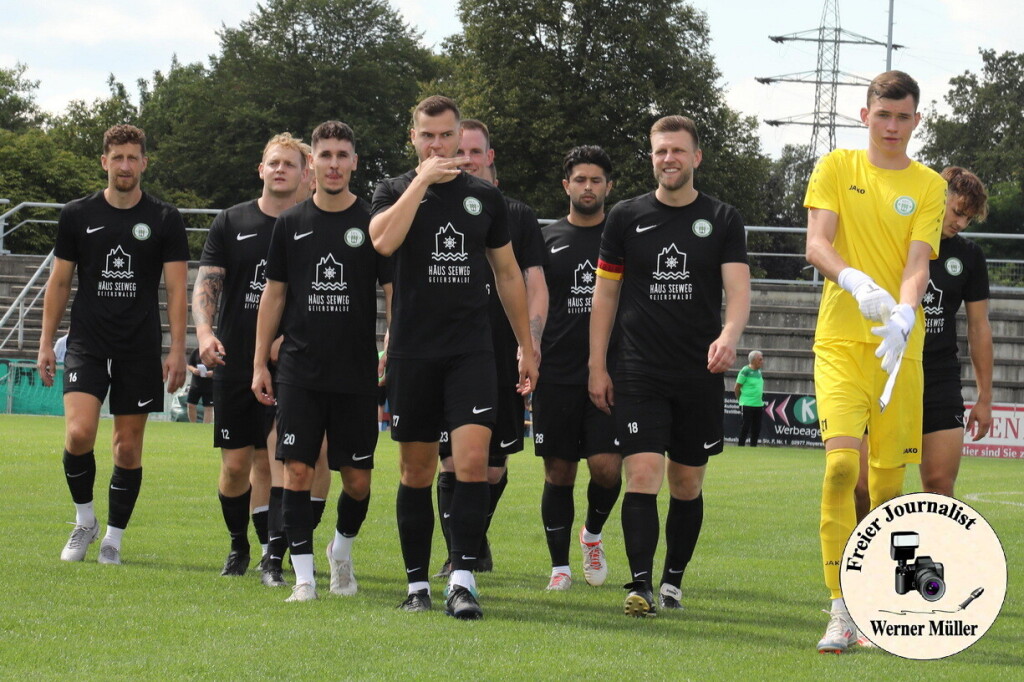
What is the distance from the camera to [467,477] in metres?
6.73

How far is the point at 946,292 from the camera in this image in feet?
→ 26.2

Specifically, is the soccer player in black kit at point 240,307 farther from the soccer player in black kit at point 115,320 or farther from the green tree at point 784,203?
the green tree at point 784,203

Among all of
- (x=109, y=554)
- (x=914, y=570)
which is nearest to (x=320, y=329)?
(x=109, y=554)

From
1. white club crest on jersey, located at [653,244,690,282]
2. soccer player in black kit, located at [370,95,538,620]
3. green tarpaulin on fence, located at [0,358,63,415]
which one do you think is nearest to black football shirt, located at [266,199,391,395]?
soccer player in black kit, located at [370,95,538,620]

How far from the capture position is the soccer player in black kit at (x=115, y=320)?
8422mm

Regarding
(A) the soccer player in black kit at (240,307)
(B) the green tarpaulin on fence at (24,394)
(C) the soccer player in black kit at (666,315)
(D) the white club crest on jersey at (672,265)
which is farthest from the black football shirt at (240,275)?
(B) the green tarpaulin on fence at (24,394)

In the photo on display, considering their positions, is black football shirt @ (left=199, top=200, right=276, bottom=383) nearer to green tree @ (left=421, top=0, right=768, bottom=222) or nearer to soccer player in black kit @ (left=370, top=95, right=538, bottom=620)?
soccer player in black kit @ (left=370, top=95, right=538, bottom=620)

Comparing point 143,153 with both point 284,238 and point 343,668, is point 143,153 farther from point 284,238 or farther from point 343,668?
point 343,668

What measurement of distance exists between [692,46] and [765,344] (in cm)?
2473

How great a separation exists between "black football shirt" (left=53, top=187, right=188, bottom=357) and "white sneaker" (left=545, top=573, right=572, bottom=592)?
8.98ft

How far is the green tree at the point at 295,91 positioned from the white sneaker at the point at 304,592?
53.9 meters

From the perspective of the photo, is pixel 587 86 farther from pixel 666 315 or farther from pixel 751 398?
pixel 666 315

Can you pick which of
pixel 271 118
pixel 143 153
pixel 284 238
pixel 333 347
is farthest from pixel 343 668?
pixel 271 118

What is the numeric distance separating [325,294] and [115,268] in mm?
1903
